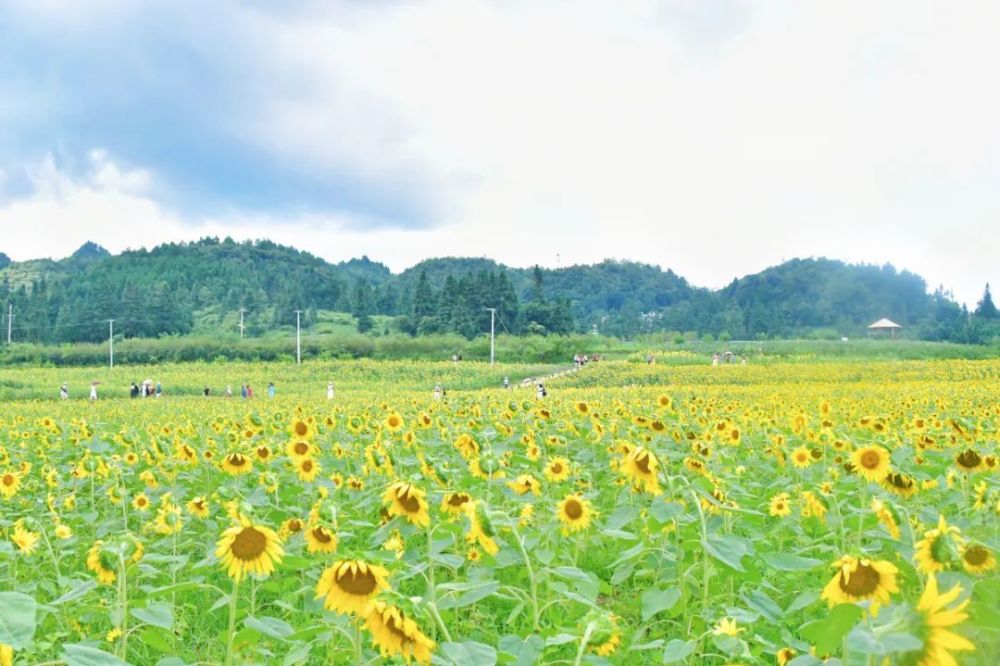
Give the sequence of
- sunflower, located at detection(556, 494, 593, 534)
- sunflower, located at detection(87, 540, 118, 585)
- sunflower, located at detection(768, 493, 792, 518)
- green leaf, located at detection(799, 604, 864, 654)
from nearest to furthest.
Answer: green leaf, located at detection(799, 604, 864, 654) → sunflower, located at detection(87, 540, 118, 585) → sunflower, located at detection(556, 494, 593, 534) → sunflower, located at detection(768, 493, 792, 518)

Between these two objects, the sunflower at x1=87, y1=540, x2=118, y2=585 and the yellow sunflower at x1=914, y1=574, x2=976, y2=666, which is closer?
the yellow sunflower at x1=914, y1=574, x2=976, y2=666

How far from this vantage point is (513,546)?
8.78 ft

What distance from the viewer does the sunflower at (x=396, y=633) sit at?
146cm

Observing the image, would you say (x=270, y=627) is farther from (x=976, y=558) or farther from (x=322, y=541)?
(x=976, y=558)

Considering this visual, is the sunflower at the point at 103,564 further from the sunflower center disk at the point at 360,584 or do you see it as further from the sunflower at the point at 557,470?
the sunflower at the point at 557,470

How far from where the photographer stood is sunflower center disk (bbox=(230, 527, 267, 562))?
2.01m

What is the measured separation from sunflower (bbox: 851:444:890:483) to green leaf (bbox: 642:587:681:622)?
4.79 ft

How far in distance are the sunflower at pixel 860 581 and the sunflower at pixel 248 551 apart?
123 cm

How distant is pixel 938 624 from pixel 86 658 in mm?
1000

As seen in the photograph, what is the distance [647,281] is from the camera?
109000 mm

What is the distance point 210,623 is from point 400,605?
2.49 metres

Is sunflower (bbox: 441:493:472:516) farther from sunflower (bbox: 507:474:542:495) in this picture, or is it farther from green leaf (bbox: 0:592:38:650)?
green leaf (bbox: 0:592:38:650)

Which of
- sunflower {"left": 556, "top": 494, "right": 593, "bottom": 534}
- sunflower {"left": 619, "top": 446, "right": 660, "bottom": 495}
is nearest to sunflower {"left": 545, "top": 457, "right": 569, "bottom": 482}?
sunflower {"left": 556, "top": 494, "right": 593, "bottom": 534}

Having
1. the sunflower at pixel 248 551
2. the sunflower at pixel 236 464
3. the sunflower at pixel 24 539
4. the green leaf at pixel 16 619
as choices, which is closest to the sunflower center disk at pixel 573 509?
the sunflower at pixel 248 551
